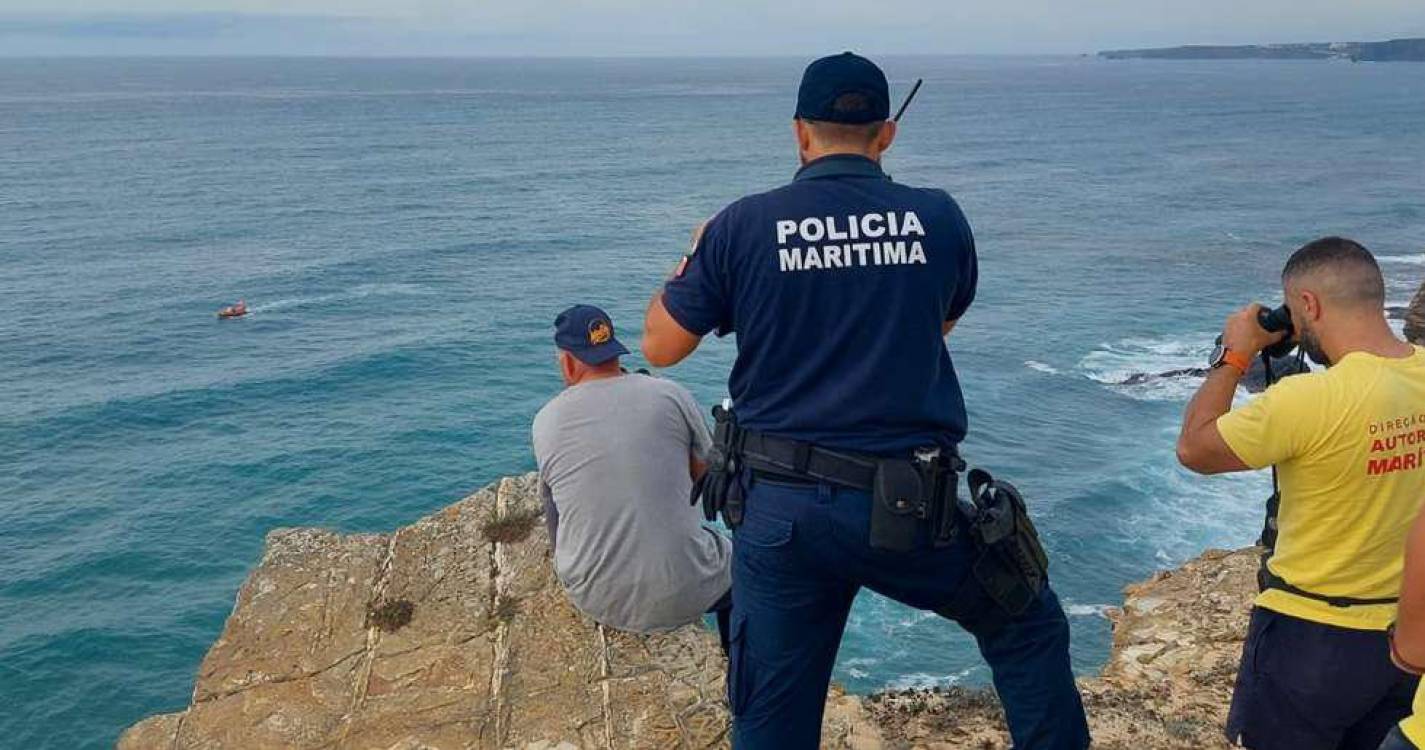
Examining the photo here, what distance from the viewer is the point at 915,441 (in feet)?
12.9

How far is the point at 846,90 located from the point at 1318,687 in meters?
2.97

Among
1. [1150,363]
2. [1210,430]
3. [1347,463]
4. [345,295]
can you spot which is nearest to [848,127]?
[1210,430]

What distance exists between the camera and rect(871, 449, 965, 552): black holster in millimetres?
3797

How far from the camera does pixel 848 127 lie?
156 inches

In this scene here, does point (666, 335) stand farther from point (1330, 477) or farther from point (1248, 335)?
point (1330, 477)

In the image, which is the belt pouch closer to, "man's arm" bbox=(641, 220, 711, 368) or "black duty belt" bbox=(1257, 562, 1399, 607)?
"man's arm" bbox=(641, 220, 711, 368)

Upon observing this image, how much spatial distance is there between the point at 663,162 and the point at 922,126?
46.0 meters

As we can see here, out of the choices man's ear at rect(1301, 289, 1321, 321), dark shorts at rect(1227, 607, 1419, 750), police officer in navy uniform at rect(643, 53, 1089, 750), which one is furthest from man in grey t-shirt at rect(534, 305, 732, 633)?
man's ear at rect(1301, 289, 1321, 321)

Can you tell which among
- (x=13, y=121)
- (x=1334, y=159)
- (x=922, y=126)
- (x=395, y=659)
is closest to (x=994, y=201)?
(x=1334, y=159)

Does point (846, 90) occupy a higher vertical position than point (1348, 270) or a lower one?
higher

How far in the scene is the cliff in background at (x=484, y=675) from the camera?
6.52m

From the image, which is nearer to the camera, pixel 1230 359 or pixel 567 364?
pixel 1230 359

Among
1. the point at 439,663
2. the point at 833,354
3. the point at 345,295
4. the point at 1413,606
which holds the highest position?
the point at 833,354

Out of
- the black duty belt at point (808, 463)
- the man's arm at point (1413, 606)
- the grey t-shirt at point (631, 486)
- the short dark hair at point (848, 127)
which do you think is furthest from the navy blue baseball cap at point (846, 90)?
the grey t-shirt at point (631, 486)
